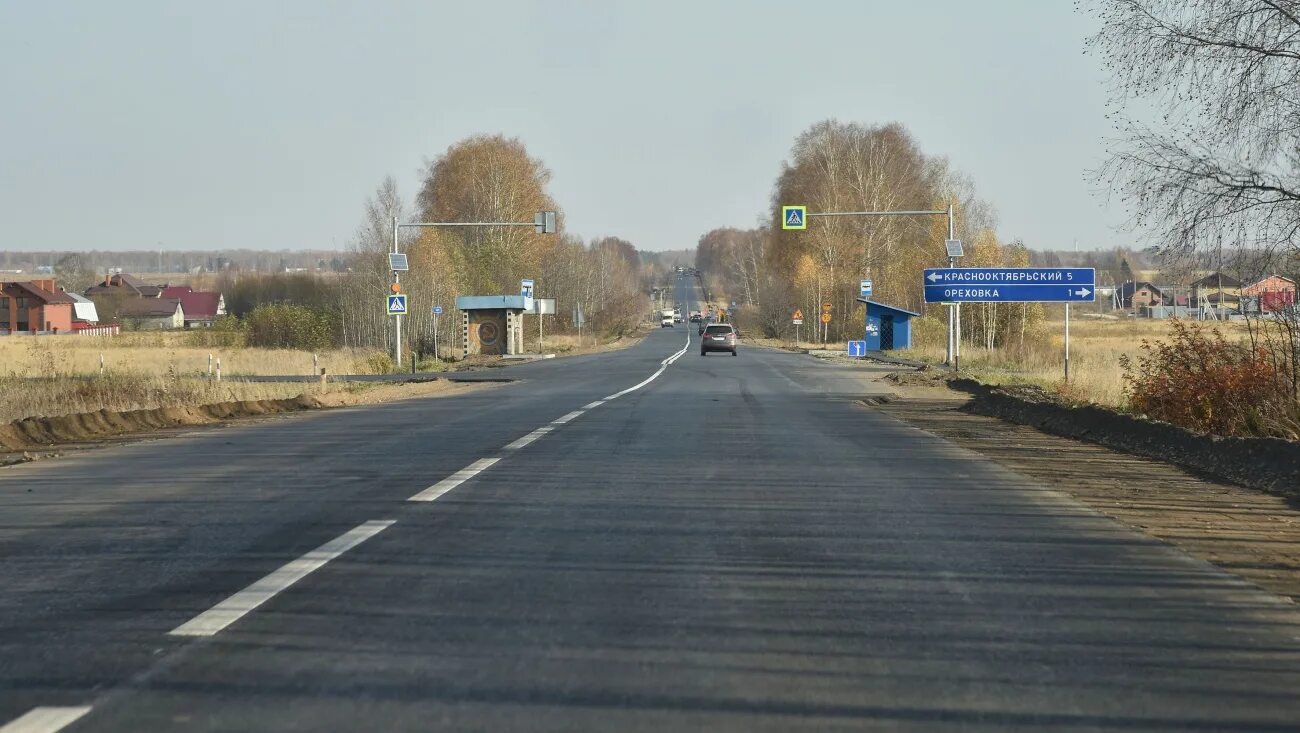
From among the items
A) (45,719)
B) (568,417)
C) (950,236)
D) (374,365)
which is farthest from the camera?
(374,365)

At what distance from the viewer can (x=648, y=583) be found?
660 cm

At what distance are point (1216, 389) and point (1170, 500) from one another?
5934 millimetres

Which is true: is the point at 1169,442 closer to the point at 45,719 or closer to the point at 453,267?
the point at 45,719

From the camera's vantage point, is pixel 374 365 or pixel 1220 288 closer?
pixel 1220 288

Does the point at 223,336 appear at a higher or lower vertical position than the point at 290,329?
lower

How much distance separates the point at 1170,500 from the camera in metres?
10.7

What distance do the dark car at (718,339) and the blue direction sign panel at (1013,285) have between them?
2484cm

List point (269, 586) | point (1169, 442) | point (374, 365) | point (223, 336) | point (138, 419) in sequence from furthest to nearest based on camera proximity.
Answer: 1. point (223, 336)
2. point (374, 365)
3. point (138, 419)
4. point (1169, 442)
5. point (269, 586)

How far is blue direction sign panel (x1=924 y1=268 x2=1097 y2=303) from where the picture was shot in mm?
33500

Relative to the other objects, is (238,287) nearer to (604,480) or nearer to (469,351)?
(469,351)

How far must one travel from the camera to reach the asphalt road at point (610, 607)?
4449 millimetres

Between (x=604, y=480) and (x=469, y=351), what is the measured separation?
54.6m

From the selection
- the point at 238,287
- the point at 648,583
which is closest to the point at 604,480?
the point at 648,583

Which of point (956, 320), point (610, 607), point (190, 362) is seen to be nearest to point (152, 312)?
point (190, 362)
